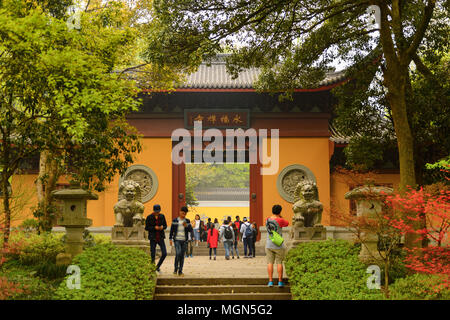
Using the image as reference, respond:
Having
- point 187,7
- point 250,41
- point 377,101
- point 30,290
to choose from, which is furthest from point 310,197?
point 30,290

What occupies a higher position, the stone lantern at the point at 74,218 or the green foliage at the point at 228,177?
the green foliage at the point at 228,177

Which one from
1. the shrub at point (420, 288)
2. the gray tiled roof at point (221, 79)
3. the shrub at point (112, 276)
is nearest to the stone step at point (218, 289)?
the shrub at point (112, 276)

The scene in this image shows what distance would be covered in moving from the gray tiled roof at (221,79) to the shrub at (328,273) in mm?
7082

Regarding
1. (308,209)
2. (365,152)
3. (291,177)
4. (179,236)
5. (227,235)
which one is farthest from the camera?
(291,177)

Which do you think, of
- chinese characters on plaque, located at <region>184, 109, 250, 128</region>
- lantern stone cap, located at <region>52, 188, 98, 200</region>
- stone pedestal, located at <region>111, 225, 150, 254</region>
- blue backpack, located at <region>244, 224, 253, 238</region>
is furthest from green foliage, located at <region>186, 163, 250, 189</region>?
lantern stone cap, located at <region>52, 188, 98, 200</region>

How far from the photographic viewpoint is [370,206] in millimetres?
8789

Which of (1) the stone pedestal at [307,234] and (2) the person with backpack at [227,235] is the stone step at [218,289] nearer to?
(1) the stone pedestal at [307,234]

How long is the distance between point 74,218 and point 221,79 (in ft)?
A: 33.0

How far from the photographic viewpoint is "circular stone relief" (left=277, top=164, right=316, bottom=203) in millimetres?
15781

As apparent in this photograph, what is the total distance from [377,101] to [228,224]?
5.04 m

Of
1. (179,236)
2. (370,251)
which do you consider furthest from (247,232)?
(370,251)

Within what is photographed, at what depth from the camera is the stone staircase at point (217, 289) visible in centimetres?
788

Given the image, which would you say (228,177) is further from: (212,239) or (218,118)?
(212,239)
